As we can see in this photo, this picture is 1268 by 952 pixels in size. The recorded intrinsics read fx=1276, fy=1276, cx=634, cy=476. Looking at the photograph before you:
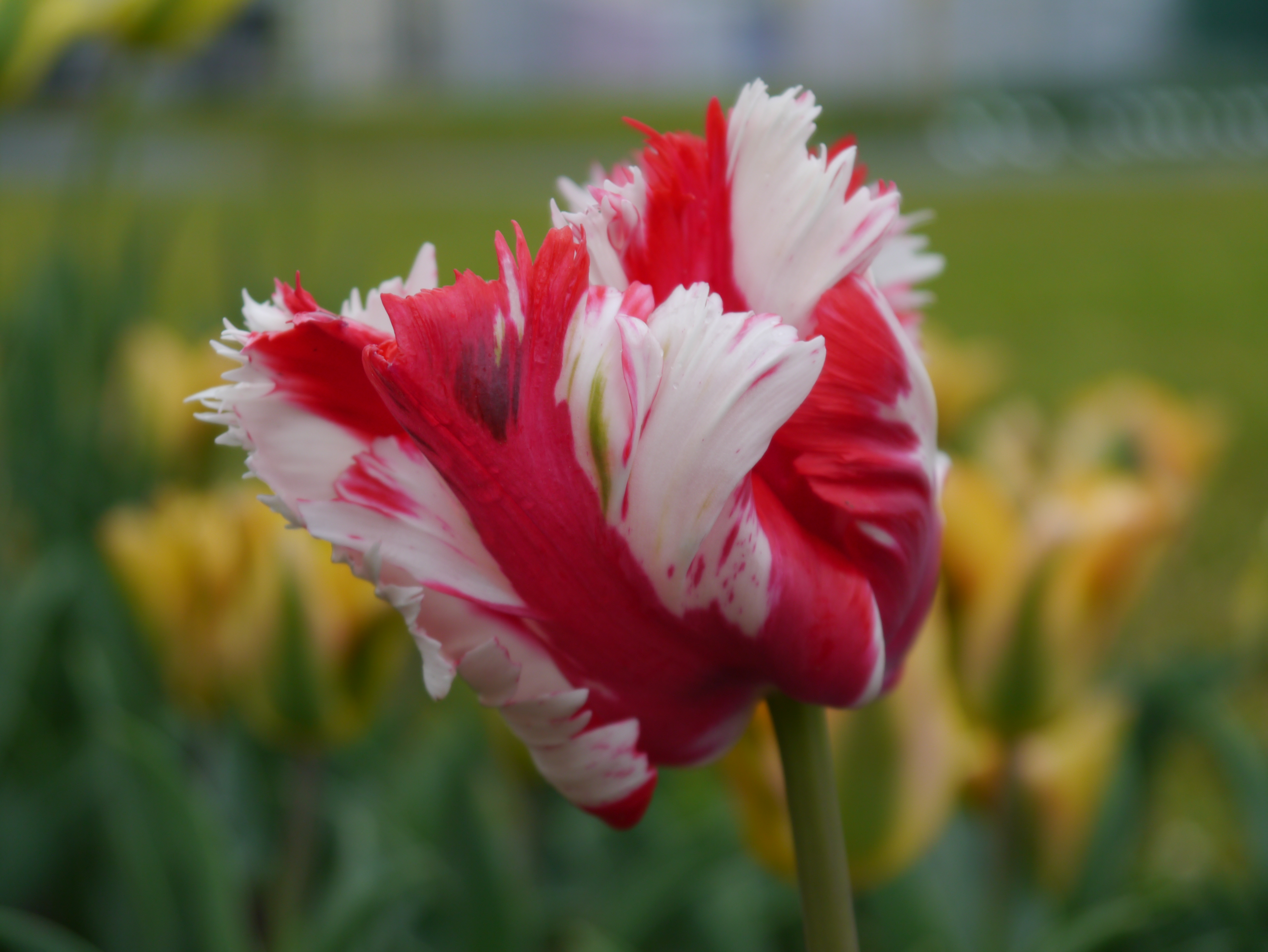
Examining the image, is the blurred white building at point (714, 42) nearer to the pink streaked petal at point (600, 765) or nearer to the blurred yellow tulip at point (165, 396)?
the blurred yellow tulip at point (165, 396)

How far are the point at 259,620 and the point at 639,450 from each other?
43 cm

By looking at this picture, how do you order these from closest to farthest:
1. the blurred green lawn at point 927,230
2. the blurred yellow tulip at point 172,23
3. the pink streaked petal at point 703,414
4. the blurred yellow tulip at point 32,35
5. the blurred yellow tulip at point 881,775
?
the pink streaked petal at point 703,414 < the blurred yellow tulip at point 881,775 < the blurred yellow tulip at point 32,35 < the blurred yellow tulip at point 172,23 < the blurred green lawn at point 927,230

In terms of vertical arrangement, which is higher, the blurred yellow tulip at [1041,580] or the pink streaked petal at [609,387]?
the pink streaked petal at [609,387]

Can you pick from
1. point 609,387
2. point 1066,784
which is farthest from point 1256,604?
point 609,387

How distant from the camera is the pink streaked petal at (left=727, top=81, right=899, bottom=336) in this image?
24 centimetres

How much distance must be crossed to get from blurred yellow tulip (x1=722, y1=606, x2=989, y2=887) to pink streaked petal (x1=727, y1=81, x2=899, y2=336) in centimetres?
26

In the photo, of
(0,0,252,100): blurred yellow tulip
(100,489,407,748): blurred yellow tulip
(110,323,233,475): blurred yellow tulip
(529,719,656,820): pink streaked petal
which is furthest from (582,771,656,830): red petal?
(110,323,233,475): blurred yellow tulip

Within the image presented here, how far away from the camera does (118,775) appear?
0.63 meters

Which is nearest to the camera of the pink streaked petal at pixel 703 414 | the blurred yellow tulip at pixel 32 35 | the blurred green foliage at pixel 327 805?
the pink streaked petal at pixel 703 414

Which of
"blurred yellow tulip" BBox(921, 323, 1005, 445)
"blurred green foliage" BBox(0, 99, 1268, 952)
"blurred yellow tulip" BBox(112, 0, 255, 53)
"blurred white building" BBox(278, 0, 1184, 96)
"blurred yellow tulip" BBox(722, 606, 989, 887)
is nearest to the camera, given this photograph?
"blurred yellow tulip" BBox(722, 606, 989, 887)

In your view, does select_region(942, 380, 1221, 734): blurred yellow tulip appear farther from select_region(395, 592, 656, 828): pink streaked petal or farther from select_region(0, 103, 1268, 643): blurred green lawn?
select_region(0, 103, 1268, 643): blurred green lawn

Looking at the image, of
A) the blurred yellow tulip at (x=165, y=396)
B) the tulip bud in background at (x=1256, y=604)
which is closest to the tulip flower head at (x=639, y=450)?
the tulip bud in background at (x=1256, y=604)

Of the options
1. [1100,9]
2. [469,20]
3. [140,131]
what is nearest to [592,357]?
[140,131]

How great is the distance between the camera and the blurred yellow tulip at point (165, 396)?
1023 millimetres
